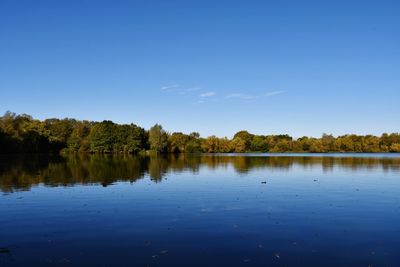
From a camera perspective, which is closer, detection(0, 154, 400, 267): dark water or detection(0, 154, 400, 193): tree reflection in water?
detection(0, 154, 400, 267): dark water


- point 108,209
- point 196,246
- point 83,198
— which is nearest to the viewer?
point 196,246

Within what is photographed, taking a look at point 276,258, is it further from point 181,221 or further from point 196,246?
point 181,221

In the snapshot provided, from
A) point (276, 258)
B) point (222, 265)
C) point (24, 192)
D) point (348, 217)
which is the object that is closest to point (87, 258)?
point (222, 265)

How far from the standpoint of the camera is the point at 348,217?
2633 centimetres

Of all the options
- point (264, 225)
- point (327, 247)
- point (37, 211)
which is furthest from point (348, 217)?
point (37, 211)

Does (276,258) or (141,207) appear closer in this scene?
(276,258)

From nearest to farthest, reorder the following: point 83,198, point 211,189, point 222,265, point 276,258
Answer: point 222,265 → point 276,258 → point 83,198 → point 211,189

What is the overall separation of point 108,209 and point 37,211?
5.06 metres

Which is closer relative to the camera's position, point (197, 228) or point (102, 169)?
point (197, 228)

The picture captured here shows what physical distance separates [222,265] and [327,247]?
604 centimetres

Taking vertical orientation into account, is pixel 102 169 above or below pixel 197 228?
above

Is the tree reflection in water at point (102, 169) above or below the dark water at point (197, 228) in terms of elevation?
above

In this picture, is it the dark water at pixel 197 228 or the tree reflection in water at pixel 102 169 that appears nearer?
the dark water at pixel 197 228

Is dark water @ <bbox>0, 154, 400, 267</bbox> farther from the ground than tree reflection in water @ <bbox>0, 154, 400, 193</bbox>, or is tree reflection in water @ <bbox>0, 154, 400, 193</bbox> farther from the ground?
tree reflection in water @ <bbox>0, 154, 400, 193</bbox>
